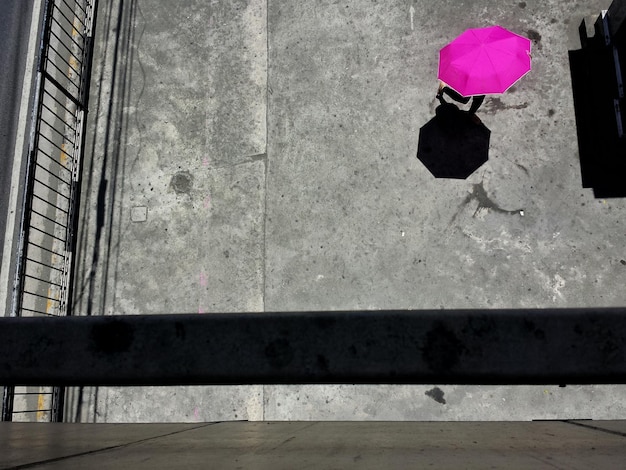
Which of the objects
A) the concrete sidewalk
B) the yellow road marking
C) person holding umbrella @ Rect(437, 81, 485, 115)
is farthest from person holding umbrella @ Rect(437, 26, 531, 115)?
the yellow road marking

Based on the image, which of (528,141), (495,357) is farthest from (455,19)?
(495,357)

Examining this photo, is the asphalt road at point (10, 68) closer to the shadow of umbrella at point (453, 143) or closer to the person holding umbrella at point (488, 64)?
the shadow of umbrella at point (453, 143)

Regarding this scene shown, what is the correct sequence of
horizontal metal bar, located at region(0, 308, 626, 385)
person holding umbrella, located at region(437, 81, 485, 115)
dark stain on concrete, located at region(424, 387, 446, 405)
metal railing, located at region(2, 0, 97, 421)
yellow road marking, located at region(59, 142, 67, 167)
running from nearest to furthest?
horizontal metal bar, located at region(0, 308, 626, 385) < dark stain on concrete, located at region(424, 387, 446, 405) < metal railing, located at region(2, 0, 97, 421) < person holding umbrella, located at region(437, 81, 485, 115) < yellow road marking, located at region(59, 142, 67, 167)

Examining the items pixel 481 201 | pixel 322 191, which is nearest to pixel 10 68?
pixel 322 191

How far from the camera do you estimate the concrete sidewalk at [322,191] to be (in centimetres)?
615

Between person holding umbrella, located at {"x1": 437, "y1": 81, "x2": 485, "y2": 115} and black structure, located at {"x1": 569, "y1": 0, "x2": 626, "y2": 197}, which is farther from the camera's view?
person holding umbrella, located at {"x1": 437, "y1": 81, "x2": 485, "y2": 115}

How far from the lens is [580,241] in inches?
247

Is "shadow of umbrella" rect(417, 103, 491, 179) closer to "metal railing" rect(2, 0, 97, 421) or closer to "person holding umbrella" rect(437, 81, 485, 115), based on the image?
"person holding umbrella" rect(437, 81, 485, 115)

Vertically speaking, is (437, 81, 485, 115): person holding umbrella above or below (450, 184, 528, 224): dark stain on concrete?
above

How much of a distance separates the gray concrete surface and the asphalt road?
21.3 ft

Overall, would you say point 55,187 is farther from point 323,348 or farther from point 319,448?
point 323,348

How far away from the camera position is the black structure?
20.4 feet

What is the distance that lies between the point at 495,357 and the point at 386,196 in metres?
4.78

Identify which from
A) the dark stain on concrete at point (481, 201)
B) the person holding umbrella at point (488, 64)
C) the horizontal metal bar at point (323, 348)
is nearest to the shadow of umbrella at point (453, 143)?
the dark stain on concrete at point (481, 201)
